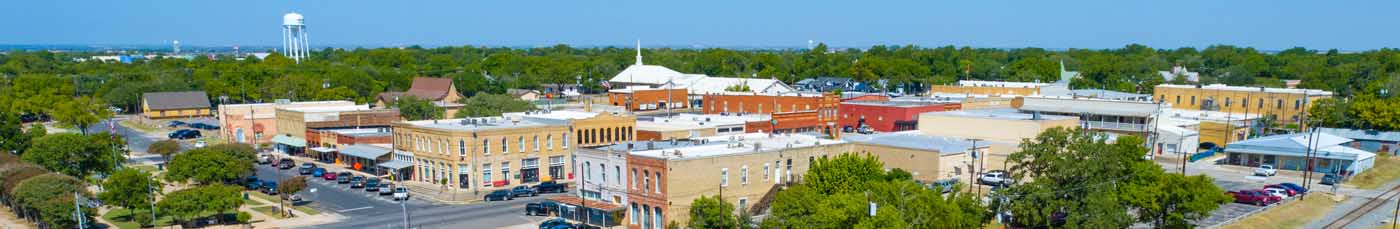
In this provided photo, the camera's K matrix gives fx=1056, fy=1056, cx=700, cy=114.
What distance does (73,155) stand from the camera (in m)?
65.1

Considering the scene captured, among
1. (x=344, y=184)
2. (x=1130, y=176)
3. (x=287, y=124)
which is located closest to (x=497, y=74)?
(x=287, y=124)

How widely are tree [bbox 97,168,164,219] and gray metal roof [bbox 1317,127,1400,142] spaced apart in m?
81.1

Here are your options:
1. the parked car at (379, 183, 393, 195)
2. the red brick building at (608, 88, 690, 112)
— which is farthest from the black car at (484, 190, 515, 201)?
the red brick building at (608, 88, 690, 112)

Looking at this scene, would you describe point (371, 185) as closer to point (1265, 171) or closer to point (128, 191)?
point (128, 191)

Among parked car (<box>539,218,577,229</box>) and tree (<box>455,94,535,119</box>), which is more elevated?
tree (<box>455,94,535,119</box>)

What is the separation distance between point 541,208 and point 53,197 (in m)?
23.3

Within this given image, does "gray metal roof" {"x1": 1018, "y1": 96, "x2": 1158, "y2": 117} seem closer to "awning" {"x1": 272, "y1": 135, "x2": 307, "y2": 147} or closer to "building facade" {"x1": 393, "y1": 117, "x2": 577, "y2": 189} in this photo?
"building facade" {"x1": 393, "y1": 117, "x2": 577, "y2": 189}

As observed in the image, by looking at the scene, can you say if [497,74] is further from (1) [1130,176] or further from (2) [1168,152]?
(1) [1130,176]

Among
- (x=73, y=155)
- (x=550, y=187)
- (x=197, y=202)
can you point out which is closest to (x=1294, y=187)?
(x=550, y=187)

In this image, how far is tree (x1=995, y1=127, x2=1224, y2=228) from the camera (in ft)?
140

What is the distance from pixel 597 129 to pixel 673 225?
76.0ft

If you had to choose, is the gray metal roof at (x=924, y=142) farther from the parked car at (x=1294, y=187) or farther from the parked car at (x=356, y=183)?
the parked car at (x=356, y=183)

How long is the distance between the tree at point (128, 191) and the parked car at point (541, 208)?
18286mm

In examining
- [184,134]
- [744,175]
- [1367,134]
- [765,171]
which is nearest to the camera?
[744,175]
